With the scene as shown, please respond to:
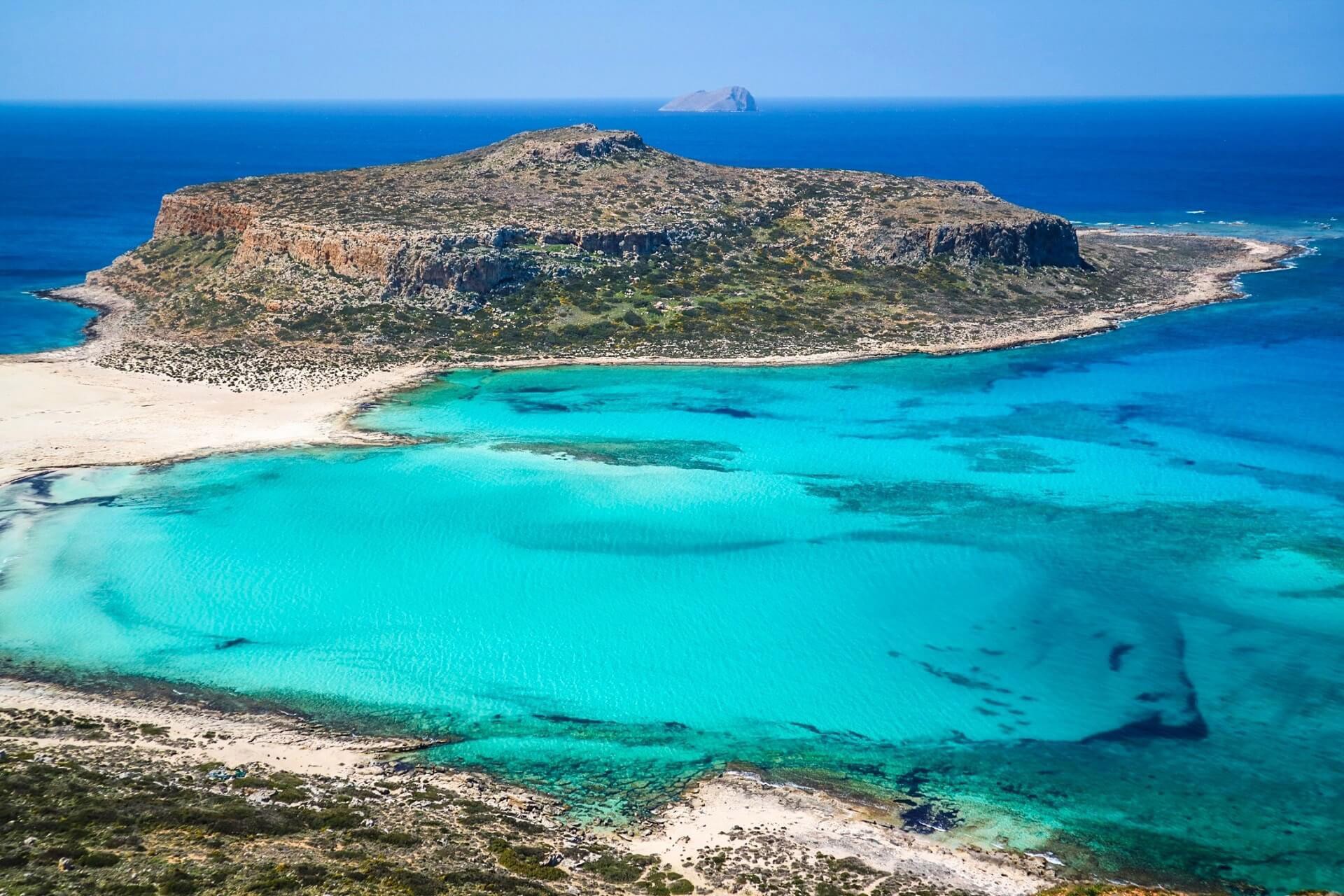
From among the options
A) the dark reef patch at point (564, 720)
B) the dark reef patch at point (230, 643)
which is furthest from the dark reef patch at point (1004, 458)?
the dark reef patch at point (230, 643)

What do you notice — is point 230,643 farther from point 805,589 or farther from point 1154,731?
point 1154,731


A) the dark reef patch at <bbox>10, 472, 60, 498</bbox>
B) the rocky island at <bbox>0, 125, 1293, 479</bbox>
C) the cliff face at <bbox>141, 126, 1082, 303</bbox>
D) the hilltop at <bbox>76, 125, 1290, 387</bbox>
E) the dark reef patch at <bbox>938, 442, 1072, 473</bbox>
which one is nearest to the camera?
the dark reef patch at <bbox>10, 472, 60, 498</bbox>

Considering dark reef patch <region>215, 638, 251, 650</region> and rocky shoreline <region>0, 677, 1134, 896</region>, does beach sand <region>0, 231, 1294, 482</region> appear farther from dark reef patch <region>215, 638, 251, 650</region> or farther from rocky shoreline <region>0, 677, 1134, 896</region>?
rocky shoreline <region>0, 677, 1134, 896</region>

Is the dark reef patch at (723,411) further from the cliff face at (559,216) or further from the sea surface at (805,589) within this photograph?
the cliff face at (559,216)

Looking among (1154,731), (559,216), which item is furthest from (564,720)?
(559,216)

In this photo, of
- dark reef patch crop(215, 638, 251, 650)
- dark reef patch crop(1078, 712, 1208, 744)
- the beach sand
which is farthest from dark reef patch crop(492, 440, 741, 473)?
dark reef patch crop(1078, 712, 1208, 744)
